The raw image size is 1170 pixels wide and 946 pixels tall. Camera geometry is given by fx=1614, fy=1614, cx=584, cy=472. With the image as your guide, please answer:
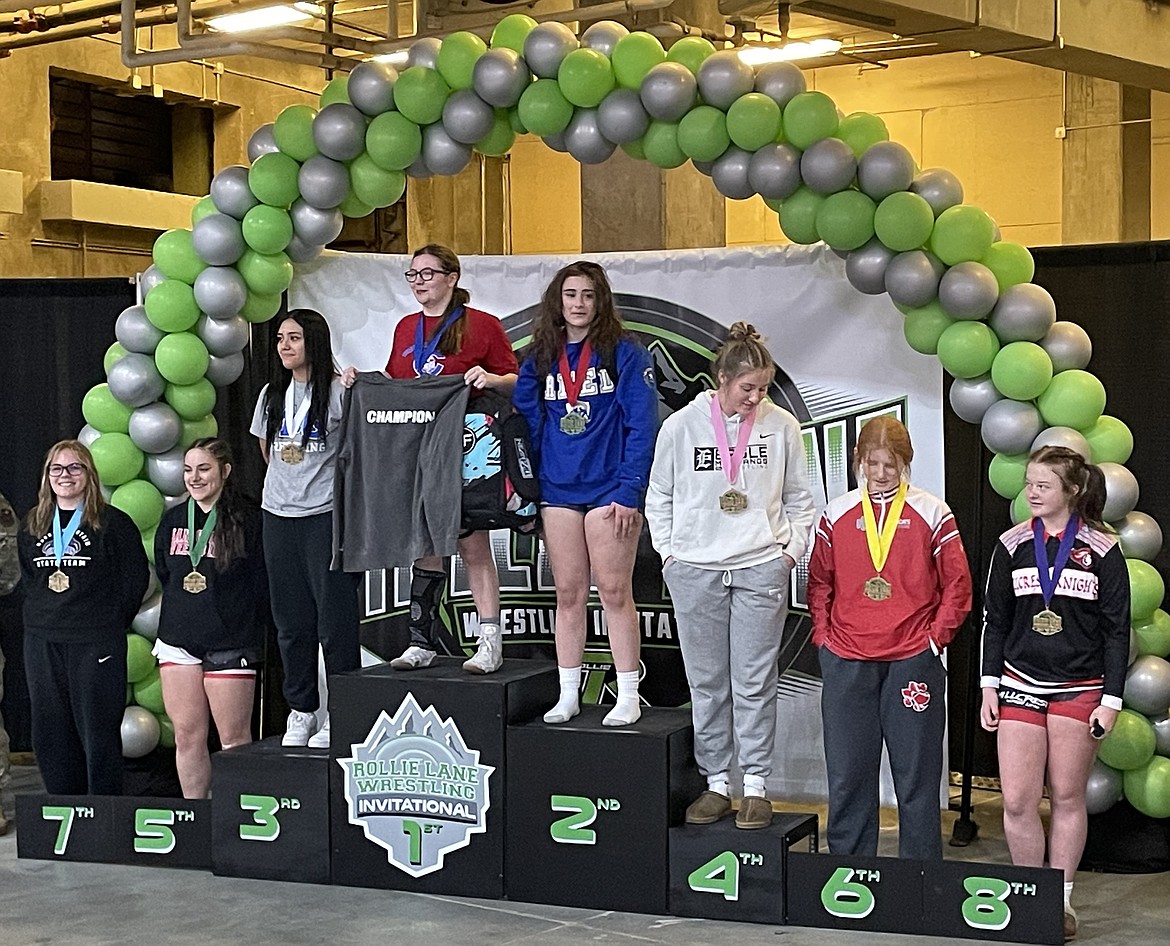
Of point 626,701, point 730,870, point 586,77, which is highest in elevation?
point 586,77

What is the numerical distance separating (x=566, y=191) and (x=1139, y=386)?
409 inches

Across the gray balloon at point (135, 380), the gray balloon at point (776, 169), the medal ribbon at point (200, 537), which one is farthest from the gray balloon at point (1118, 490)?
the gray balloon at point (135, 380)

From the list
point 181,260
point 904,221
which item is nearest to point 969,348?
point 904,221

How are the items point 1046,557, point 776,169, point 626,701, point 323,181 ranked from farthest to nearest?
point 323,181, point 776,169, point 626,701, point 1046,557

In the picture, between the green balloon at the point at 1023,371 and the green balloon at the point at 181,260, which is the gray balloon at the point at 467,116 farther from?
the green balloon at the point at 1023,371

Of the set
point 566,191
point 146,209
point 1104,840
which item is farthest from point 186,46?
point 566,191

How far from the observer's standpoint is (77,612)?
18.0ft

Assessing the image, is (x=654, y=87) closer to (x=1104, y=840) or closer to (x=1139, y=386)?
(x=1139, y=386)

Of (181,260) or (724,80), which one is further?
(181,260)

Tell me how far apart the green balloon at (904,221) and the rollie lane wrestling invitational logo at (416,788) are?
6.80 feet

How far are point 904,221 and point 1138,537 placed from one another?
1.25m

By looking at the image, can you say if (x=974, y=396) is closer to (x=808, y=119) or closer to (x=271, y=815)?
(x=808, y=119)

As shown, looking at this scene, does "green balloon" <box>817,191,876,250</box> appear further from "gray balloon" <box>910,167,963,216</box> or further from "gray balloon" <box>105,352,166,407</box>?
"gray balloon" <box>105,352,166,407</box>

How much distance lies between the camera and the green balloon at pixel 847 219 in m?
5.20
